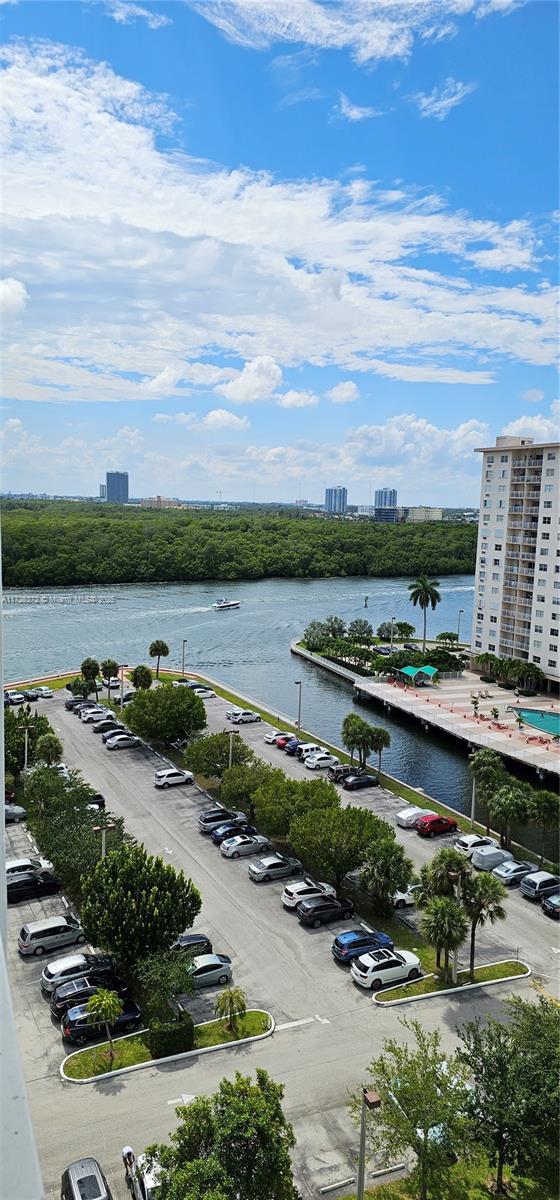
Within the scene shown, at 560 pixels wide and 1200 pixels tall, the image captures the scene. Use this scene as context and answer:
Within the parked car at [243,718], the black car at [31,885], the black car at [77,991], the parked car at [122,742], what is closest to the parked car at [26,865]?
the black car at [31,885]

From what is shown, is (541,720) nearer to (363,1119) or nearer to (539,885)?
(539,885)

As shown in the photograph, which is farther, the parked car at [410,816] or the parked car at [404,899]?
the parked car at [410,816]

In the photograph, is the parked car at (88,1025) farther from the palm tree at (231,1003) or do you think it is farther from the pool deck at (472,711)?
the pool deck at (472,711)

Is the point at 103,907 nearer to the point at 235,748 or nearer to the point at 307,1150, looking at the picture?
the point at 307,1150

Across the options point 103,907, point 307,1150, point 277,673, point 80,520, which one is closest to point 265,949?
point 103,907

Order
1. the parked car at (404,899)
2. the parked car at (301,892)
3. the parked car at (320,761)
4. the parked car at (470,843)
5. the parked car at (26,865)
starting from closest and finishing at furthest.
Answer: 1. the parked car at (301,892)
2. the parked car at (404,899)
3. the parked car at (26,865)
4. the parked car at (470,843)
5. the parked car at (320,761)

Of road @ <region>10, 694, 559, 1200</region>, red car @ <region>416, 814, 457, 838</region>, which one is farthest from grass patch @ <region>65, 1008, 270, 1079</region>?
red car @ <region>416, 814, 457, 838</region>
